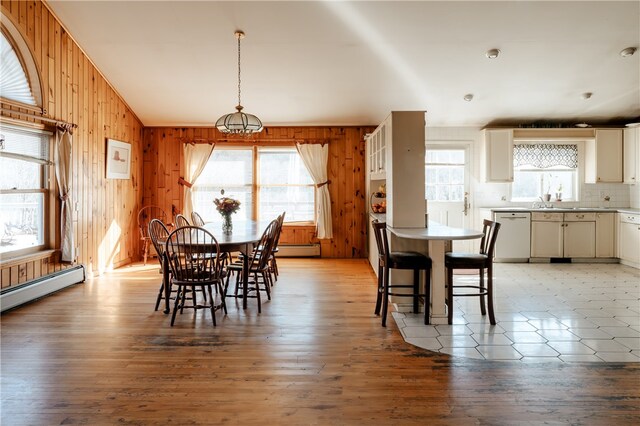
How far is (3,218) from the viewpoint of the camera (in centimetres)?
443

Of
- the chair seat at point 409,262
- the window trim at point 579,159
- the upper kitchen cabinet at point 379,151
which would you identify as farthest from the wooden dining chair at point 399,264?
the window trim at point 579,159

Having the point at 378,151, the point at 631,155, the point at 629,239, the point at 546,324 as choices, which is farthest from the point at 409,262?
the point at 631,155

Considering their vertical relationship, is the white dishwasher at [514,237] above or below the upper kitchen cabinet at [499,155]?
below

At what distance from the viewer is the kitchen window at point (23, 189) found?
Answer: 4410 millimetres

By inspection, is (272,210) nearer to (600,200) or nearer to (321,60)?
(321,60)

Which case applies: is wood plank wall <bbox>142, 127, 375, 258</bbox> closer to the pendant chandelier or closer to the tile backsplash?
the tile backsplash

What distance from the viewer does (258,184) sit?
7527mm

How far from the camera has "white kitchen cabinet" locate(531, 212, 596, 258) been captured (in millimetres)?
6715

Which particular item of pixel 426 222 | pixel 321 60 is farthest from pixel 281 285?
pixel 321 60

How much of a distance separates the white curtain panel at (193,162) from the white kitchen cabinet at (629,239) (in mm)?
6771

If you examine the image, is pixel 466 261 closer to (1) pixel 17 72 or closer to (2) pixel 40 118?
(2) pixel 40 118

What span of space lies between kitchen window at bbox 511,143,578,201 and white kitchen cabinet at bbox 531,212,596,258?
2.34 ft

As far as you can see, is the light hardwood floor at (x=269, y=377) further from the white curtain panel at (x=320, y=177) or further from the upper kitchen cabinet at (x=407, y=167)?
the white curtain panel at (x=320, y=177)

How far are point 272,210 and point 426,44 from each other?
12.6ft
